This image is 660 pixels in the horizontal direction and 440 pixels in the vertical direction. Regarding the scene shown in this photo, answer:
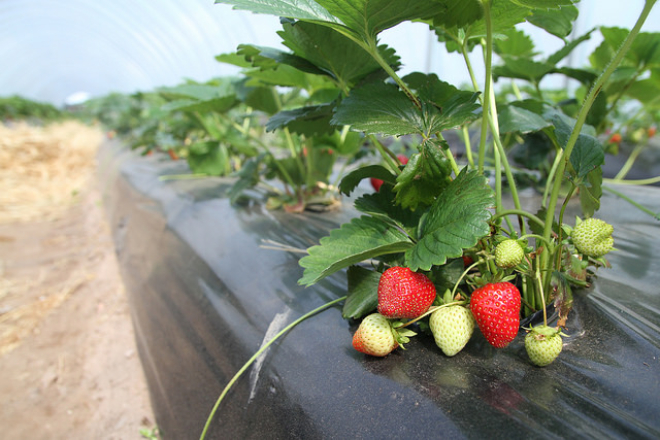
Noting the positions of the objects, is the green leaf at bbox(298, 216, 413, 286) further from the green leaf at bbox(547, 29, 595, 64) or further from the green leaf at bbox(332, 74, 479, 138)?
the green leaf at bbox(547, 29, 595, 64)

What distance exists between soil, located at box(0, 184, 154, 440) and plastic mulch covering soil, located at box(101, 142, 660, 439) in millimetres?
149

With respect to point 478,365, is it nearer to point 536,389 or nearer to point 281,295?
point 536,389

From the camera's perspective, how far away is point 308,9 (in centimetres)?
43

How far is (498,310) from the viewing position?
489 millimetres

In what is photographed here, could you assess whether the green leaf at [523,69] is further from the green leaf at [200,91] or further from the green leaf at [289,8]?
the green leaf at [200,91]


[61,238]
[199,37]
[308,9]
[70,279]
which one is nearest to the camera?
[308,9]

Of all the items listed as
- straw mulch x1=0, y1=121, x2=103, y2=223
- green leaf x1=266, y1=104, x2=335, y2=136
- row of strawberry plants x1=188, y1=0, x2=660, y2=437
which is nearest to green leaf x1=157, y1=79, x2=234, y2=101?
green leaf x1=266, y1=104, x2=335, y2=136

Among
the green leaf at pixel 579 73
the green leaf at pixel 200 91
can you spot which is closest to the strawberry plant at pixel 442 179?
the green leaf at pixel 579 73

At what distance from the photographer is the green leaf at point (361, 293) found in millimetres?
613

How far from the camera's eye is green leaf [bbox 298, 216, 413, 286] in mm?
559

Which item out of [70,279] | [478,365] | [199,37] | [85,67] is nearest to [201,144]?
[70,279]

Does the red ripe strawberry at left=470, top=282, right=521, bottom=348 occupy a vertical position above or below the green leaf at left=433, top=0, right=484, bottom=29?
below

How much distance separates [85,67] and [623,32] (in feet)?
65.1

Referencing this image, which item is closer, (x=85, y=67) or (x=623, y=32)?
(x=623, y=32)
